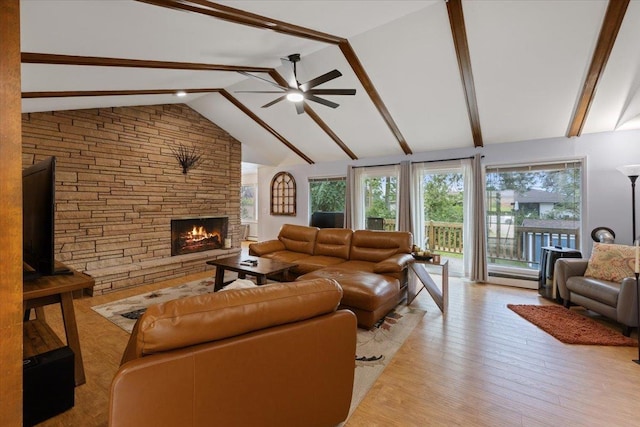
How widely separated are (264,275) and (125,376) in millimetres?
2252

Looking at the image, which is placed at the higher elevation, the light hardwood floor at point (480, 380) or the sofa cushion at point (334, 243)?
the sofa cushion at point (334, 243)

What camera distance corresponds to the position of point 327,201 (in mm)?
6777

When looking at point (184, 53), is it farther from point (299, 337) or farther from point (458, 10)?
point (299, 337)

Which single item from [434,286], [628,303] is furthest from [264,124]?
[628,303]

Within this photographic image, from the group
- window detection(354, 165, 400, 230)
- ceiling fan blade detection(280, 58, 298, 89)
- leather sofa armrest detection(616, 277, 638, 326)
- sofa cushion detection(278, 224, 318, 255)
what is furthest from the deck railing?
ceiling fan blade detection(280, 58, 298, 89)

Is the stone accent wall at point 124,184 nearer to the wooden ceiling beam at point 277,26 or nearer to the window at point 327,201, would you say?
the window at point 327,201

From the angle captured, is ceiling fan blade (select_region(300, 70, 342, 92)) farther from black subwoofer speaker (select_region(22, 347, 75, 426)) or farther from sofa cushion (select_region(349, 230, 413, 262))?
black subwoofer speaker (select_region(22, 347, 75, 426))

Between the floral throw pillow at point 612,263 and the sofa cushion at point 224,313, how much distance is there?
349 centimetres

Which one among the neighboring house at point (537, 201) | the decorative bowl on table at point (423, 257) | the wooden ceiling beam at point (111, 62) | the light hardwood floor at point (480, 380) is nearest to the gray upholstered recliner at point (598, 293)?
the light hardwood floor at point (480, 380)

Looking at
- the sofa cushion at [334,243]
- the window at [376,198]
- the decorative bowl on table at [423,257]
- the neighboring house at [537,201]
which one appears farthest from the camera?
the window at [376,198]

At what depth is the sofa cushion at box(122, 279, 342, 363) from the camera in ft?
3.34

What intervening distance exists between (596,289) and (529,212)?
188cm

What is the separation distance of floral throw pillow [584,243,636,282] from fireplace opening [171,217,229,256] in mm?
5764

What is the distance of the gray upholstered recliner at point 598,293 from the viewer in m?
2.64
